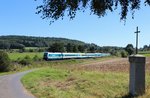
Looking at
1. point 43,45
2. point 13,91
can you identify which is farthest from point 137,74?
point 43,45

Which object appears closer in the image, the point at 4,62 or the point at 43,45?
the point at 4,62

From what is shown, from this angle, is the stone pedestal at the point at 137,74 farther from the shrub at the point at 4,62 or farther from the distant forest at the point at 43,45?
the distant forest at the point at 43,45

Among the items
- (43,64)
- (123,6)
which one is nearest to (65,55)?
(43,64)

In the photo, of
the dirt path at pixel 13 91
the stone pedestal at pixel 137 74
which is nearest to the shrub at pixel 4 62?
the dirt path at pixel 13 91

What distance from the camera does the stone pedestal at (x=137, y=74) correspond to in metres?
14.5

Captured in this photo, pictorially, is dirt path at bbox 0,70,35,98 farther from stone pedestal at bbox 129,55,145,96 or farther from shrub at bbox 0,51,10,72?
shrub at bbox 0,51,10,72

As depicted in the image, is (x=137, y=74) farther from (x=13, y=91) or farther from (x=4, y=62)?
(x=4, y=62)

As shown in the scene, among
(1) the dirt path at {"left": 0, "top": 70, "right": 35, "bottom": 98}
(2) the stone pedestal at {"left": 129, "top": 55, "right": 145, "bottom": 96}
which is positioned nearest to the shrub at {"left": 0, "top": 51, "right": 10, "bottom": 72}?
(1) the dirt path at {"left": 0, "top": 70, "right": 35, "bottom": 98}

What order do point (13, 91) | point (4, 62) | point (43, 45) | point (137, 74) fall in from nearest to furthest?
1. point (137, 74)
2. point (13, 91)
3. point (4, 62)
4. point (43, 45)

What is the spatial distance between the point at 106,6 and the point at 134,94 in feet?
26.3

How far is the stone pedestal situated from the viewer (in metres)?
14.5

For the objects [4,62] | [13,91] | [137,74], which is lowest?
[13,91]

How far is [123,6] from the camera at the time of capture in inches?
297

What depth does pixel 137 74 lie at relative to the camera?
14664mm
